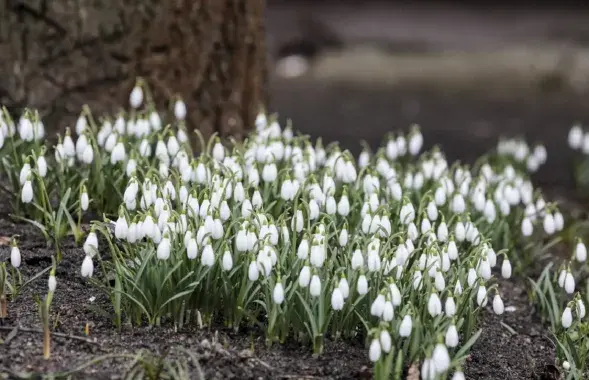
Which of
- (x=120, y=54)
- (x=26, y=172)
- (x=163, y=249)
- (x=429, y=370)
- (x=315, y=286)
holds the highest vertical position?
(x=120, y=54)

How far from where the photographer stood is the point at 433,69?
920cm

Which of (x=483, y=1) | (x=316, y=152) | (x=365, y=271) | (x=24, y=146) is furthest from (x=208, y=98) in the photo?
(x=483, y=1)

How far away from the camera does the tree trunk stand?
4.64 m

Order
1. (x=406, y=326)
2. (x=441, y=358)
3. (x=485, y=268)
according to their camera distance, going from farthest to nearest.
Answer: (x=485, y=268)
(x=406, y=326)
(x=441, y=358)

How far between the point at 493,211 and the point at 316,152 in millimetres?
837

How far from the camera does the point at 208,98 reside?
5.01 metres

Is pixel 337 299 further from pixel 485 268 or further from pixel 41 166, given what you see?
pixel 41 166

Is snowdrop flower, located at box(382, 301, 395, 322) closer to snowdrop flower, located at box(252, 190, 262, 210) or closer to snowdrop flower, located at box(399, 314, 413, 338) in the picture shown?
snowdrop flower, located at box(399, 314, 413, 338)

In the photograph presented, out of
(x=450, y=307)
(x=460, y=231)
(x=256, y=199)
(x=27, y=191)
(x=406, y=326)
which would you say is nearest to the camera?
(x=406, y=326)

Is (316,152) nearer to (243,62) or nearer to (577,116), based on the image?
(243,62)

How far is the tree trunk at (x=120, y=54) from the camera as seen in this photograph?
4.64 metres

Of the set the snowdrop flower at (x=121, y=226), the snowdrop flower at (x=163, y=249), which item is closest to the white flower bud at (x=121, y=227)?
the snowdrop flower at (x=121, y=226)

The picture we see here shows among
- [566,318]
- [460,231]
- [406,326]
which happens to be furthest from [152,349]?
[566,318]

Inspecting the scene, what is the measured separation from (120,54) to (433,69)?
16.4 feet
